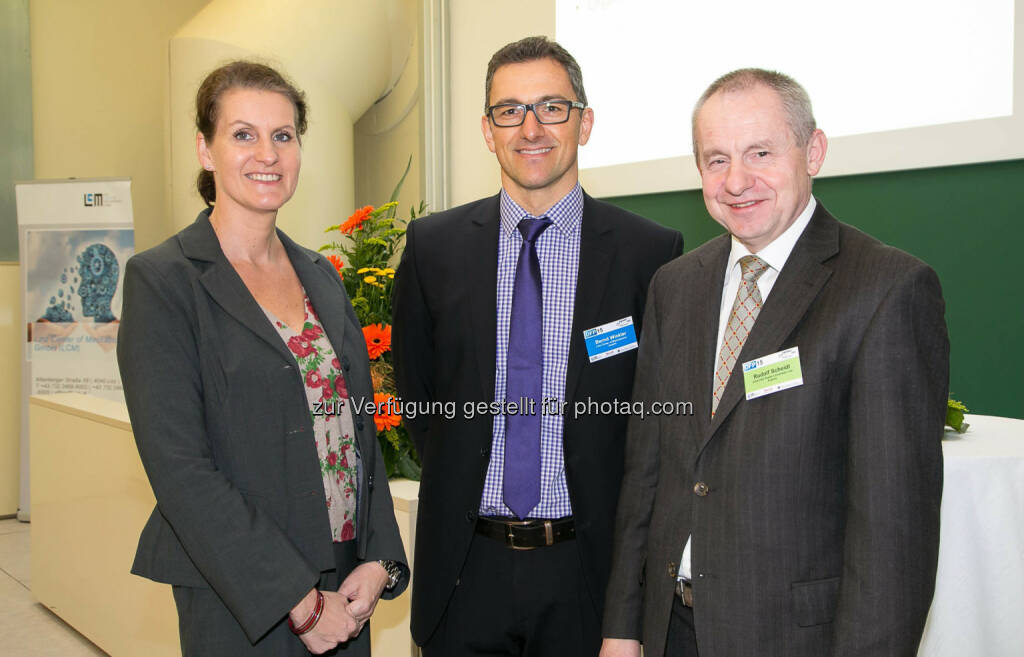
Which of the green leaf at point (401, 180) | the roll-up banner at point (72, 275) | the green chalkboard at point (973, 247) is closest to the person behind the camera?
the green chalkboard at point (973, 247)

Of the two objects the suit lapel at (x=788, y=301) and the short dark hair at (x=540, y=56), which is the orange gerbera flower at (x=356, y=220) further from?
the suit lapel at (x=788, y=301)

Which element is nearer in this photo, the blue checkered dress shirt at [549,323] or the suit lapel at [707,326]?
the suit lapel at [707,326]

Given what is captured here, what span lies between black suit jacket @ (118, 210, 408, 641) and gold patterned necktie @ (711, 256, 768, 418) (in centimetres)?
78

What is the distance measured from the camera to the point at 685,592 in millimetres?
1454

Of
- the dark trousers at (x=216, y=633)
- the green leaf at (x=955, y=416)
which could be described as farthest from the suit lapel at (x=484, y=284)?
the green leaf at (x=955, y=416)

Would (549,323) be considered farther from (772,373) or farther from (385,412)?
(385,412)

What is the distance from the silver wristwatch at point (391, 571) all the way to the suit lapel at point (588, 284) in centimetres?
52

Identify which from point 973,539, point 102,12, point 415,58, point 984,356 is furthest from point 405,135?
point 973,539

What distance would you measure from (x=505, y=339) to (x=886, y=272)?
846 mm

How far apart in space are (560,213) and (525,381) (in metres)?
0.40

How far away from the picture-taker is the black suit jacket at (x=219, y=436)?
4.86 feet

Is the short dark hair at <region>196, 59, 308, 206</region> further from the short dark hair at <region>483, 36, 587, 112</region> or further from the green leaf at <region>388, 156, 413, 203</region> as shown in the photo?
the green leaf at <region>388, 156, 413, 203</region>

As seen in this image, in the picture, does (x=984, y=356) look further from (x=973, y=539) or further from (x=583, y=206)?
(x=583, y=206)

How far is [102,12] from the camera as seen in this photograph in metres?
7.23
